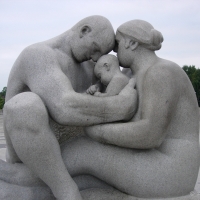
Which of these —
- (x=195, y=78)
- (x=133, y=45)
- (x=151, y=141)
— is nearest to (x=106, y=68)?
(x=133, y=45)

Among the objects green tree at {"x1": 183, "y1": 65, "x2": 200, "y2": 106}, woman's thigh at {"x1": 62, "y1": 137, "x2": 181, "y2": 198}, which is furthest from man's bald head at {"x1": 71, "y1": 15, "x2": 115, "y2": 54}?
green tree at {"x1": 183, "y1": 65, "x2": 200, "y2": 106}

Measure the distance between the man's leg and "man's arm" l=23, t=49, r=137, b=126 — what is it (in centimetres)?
12

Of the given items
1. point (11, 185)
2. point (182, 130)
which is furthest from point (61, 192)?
point (182, 130)

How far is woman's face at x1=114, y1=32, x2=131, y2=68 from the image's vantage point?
3164 millimetres

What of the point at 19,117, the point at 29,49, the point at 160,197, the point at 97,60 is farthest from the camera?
the point at 97,60

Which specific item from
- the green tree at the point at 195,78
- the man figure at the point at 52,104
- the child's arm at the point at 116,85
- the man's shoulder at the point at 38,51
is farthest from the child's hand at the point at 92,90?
the green tree at the point at 195,78

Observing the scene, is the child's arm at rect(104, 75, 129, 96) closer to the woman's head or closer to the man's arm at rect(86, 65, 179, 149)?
the man's arm at rect(86, 65, 179, 149)

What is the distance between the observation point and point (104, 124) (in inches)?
114

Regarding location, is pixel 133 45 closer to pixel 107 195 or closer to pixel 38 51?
pixel 38 51

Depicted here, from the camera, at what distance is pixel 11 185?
3008 mm

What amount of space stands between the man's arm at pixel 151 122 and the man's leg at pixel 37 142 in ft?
1.49

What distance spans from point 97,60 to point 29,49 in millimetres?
673

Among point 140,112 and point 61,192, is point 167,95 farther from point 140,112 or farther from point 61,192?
point 61,192

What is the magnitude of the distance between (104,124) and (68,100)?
1.28 ft
